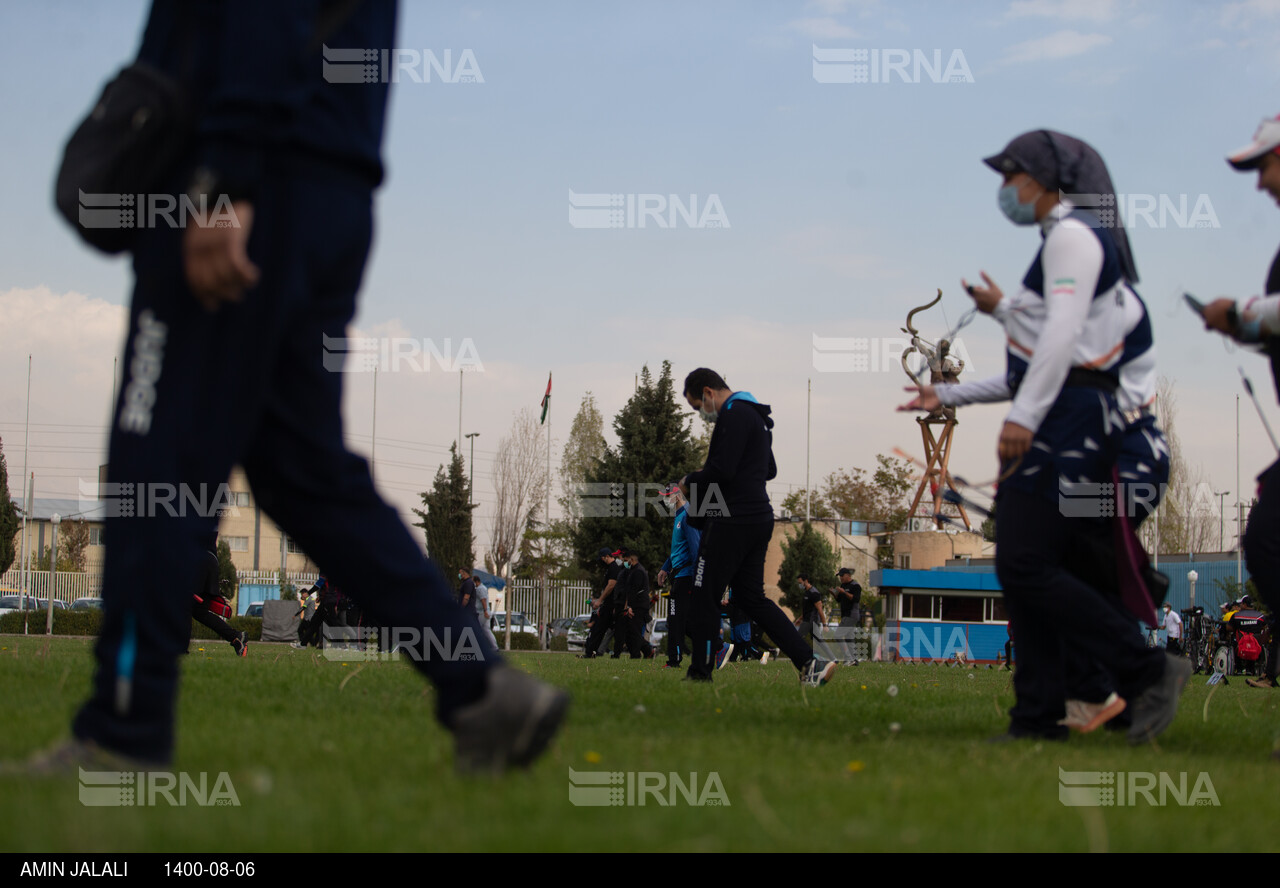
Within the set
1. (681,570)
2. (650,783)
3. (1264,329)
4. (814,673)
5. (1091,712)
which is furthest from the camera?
(681,570)

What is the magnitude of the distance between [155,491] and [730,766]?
5.11 feet

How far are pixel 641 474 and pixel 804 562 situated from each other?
8794mm

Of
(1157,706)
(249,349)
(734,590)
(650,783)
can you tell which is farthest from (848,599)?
(249,349)

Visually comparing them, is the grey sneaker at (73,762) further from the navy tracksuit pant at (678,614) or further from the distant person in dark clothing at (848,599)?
the distant person in dark clothing at (848,599)

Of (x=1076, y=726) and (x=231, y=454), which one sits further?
(x=1076, y=726)

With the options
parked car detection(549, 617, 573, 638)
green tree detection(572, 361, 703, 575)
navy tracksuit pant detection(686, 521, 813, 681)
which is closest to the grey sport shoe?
navy tracksuit pant detection(686, 521, 813, 681)

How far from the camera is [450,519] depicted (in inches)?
2002

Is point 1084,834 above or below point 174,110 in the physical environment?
below

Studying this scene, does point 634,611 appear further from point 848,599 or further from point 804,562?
point 804,562

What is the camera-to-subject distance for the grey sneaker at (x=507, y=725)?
2631mm

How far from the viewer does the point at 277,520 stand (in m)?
2.82
